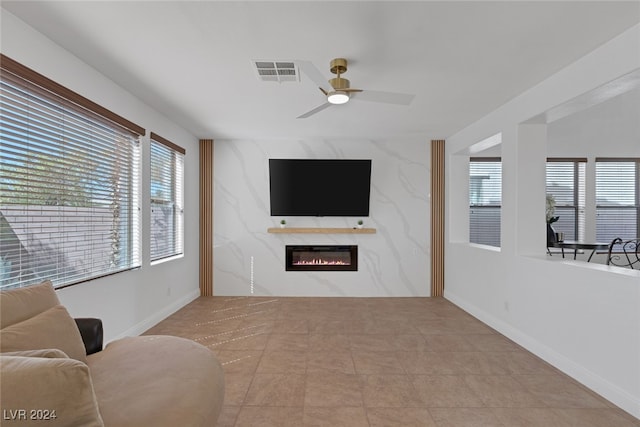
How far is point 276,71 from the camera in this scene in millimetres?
2863

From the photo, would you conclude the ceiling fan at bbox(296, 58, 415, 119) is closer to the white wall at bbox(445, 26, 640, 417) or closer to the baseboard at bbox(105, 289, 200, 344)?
the white wall at bbox(445, 26, 640, 417)

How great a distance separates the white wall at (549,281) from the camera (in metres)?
2.35

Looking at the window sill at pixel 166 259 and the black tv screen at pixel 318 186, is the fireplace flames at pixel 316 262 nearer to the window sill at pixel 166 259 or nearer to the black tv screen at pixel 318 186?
the black tv screen at pixel 318 186

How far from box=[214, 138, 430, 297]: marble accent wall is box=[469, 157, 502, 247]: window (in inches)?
55.8

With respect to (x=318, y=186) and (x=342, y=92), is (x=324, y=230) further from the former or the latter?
(x=342, y=92)

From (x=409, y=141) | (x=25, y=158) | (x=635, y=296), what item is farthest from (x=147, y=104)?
(x=635, y=296)

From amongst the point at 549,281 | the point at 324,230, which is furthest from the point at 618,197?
the point at 324,230

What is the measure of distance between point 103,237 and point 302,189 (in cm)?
291

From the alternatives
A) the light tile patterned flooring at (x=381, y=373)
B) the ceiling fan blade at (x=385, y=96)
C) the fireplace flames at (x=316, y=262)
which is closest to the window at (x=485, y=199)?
the light tile patterned flooring at (x=381, y=373)

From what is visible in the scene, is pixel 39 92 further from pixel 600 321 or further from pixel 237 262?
pixel 600 321

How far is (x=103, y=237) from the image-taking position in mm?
3180

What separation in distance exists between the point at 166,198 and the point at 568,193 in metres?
6.84

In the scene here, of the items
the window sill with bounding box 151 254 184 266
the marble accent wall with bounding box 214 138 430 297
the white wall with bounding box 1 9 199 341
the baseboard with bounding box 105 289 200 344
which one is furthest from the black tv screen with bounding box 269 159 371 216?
the baseboard with bounding box 105 289 200 344

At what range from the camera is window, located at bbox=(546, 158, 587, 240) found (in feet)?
20.9
